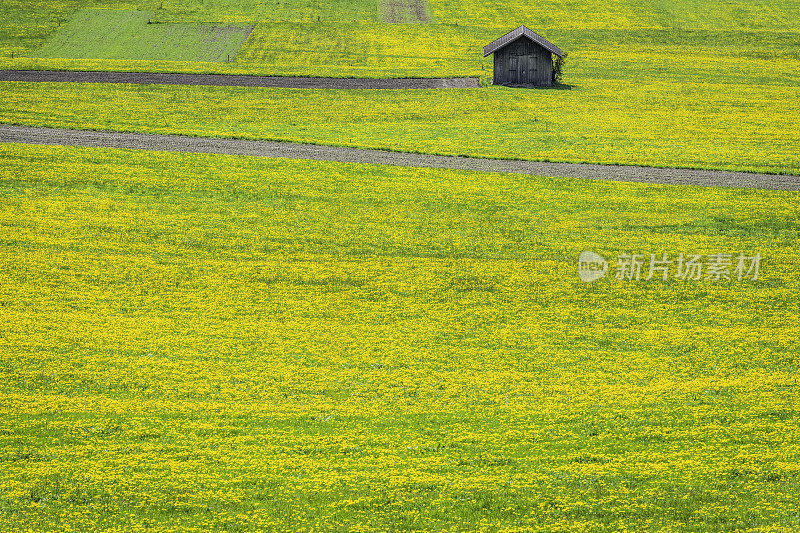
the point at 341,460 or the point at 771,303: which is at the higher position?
the point at 341,460

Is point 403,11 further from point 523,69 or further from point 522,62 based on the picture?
point 523,69

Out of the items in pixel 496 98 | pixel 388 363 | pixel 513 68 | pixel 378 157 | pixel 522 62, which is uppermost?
pixel 388 363

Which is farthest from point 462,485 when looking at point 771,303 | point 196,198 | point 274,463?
point 196,198

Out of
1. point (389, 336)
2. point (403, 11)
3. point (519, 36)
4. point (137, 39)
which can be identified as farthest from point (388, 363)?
point (403, 11)

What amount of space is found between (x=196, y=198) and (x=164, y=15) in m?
71.1

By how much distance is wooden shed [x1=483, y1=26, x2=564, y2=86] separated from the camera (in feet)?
239

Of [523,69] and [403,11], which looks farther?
[403,11]

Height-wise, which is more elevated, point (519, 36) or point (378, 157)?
point (519, 36)

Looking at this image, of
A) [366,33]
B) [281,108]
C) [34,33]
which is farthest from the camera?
[366,33]

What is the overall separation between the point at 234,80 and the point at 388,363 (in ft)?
184

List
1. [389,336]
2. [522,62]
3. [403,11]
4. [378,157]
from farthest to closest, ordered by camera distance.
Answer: [403,11], [522,62], [378,157], [389,336]

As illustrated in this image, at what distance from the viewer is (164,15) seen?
102 m

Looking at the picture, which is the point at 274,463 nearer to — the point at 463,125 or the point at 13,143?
the point at 13,143

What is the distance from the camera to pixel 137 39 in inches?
3597
